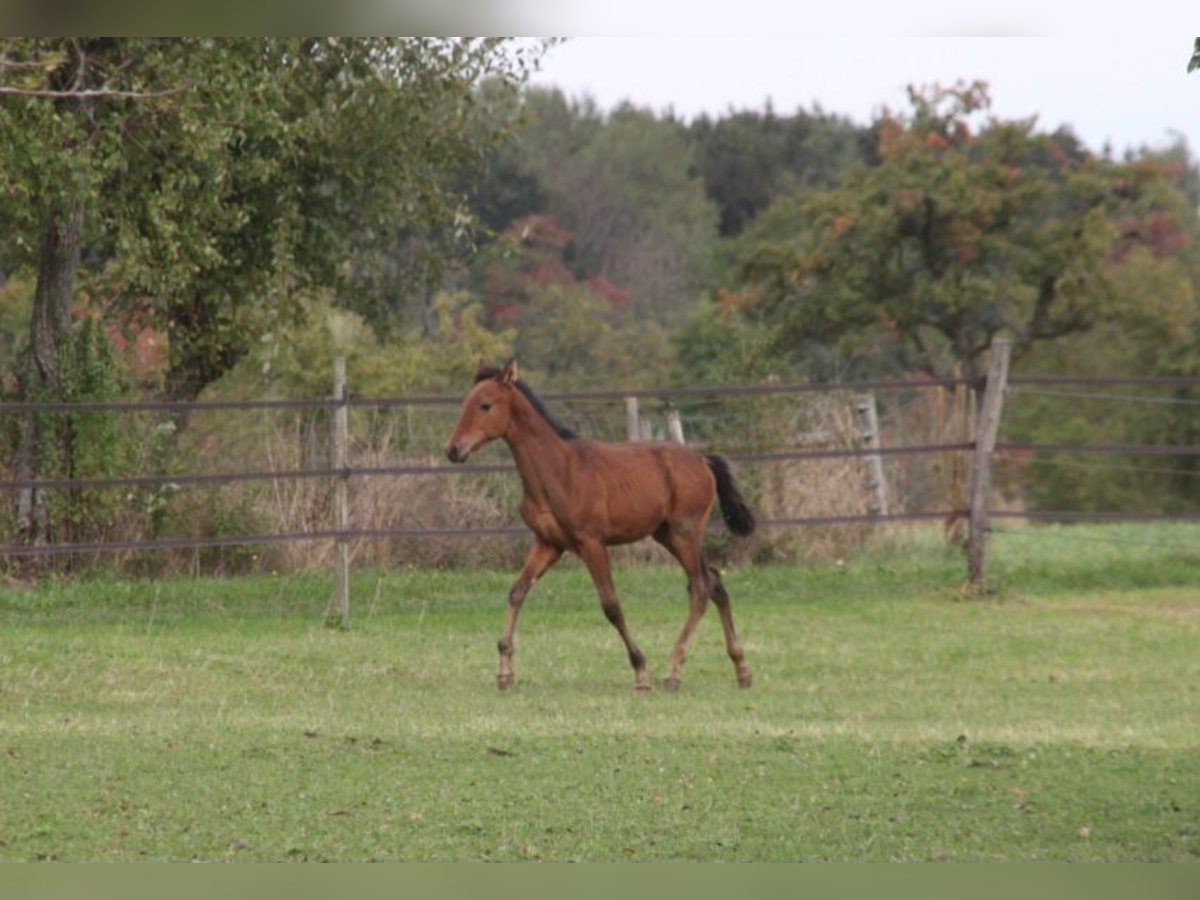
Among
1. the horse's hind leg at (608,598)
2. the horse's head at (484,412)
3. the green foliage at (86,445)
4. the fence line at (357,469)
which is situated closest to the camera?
the horse's head at (484,412)

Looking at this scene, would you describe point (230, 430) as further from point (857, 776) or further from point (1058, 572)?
point (857, 776)

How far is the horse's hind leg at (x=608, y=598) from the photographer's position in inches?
496

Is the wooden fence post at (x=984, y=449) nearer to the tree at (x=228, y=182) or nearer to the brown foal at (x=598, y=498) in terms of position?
the tree at (x=228, y=182)

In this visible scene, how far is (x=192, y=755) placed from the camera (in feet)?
31.0

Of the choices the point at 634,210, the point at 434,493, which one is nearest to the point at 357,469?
the point at 434,493

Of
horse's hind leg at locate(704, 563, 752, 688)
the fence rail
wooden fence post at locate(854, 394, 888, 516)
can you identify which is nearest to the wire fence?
the fence rail

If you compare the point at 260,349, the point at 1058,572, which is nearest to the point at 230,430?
the point at 260,349

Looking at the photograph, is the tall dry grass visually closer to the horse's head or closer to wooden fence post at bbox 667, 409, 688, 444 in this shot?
wooden fence post at bbox 667, 409, 688, 444

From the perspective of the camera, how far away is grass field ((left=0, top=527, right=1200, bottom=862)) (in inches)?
284

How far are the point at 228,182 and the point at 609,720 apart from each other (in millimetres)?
8715

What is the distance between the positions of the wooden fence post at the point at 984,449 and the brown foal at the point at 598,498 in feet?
19.8

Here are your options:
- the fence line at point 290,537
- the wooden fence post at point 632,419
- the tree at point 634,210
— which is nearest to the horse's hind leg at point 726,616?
the fence line at point 290,537

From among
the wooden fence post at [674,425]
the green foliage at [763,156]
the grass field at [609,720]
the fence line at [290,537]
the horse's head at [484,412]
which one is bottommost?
the grass field at [609,720]

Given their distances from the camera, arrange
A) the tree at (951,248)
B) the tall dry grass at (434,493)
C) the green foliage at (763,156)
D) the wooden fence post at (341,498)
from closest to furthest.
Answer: the wooden fence post at (341,498)
the tall dry grass at (434,493)
the tree at (951,248)
the green foliage at (763,156)
